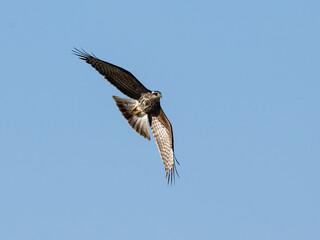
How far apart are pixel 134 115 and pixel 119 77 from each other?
53.5 inches

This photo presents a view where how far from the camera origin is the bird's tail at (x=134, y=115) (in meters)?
19.3

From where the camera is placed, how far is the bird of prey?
18.3 metres

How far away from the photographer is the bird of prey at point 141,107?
18.3 metres

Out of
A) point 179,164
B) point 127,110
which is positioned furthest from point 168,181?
point 127,110

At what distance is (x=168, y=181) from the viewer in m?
19.6

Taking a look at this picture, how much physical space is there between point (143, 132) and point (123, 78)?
1867 millimetres

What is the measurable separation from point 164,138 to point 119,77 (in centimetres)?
244

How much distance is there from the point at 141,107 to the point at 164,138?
128 cm

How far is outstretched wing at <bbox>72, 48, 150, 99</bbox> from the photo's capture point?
18156mm

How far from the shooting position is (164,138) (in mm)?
19984

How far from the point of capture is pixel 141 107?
63.1ft

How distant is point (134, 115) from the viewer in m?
19.4

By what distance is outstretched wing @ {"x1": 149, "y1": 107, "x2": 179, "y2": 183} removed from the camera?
19766 mm

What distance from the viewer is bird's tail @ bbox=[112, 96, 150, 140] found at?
19.3 meters
